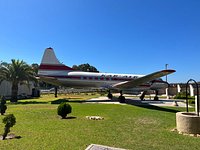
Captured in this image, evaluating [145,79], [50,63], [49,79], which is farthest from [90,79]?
[145,79]

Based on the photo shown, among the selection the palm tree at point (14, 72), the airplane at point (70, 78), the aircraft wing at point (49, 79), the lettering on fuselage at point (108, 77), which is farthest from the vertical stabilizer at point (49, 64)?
the palm tree at point (14, 72)

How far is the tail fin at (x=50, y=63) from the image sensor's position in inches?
1048

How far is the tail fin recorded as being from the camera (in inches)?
1048

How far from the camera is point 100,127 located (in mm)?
9203

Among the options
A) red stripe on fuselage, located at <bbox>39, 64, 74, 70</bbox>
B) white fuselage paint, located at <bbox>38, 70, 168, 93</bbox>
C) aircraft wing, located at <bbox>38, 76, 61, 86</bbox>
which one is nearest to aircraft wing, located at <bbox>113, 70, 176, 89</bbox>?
white fuselage paint, located at <bbox>38, 70, 168, 93</bbox>

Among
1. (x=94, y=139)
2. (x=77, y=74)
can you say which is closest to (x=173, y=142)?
A: (x=94, y=139)

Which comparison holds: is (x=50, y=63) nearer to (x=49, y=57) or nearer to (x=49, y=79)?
(x=49, y=57)

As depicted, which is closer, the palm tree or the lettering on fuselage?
the lettering on fuselage

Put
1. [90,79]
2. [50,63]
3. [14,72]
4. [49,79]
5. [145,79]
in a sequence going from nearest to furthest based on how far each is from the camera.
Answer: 1. [145,79]
2. [49,79]
3. [50,63]
4. [90,79]
5. [14,72]

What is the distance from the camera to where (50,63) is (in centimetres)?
2675

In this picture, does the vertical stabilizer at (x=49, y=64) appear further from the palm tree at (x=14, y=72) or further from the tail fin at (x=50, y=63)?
the palm tree at (x=14, y=72)

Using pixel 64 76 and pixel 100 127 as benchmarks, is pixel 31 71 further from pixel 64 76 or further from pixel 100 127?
pixel 100 127

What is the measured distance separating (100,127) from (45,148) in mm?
3662

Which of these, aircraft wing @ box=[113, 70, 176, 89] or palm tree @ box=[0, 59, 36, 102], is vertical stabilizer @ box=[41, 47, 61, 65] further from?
aircraft wing @ box=[113, 70, 176, 89]
